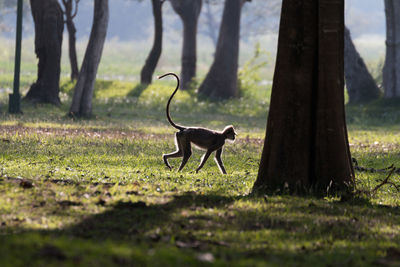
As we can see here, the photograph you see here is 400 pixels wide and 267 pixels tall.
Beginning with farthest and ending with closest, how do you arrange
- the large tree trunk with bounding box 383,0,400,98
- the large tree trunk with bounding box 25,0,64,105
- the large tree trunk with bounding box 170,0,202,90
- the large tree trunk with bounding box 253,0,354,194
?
the large tree trunk with bounding box 170,0,202,90 < the large tree trunk with bounding box 383,0,400,98 < the large tree trunk with bounding box 25,0,64,105 < the large tree trunk with bounding box 253,0,354,194

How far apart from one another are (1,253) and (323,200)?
193 inches

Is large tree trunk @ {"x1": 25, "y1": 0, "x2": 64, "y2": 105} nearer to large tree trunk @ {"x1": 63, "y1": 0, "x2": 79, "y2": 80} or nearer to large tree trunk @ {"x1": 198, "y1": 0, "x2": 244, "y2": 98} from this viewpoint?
large tree trunk @ {"x1": 63, "y1": 0, "x2": 79, "y2": 80}

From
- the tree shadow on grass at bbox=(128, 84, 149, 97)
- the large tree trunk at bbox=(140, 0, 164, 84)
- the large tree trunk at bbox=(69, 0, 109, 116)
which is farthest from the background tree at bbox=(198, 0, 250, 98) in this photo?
the large tree trunk at bbox=(69, 0, 109, 116)

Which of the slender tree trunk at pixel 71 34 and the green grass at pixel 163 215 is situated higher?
the slender tree trunk at pixel 71 34

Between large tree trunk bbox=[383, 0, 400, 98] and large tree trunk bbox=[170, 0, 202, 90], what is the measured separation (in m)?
12.7

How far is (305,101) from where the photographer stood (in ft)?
29.9

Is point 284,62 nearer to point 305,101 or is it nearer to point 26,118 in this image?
point 305,101

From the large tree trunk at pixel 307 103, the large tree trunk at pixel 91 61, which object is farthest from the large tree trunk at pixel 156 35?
the large tree trunk at pixel 307 103

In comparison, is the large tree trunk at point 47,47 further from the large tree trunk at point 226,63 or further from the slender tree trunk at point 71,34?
the large tree trunk at point 226,63

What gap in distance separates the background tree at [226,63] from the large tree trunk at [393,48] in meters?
8.75

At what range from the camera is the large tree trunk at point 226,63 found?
35.2 m

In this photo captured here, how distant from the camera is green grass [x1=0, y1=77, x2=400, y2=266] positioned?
5504 mm

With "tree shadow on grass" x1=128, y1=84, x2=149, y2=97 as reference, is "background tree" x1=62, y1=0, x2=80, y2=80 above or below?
above

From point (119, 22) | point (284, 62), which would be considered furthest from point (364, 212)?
point (119, 22)
